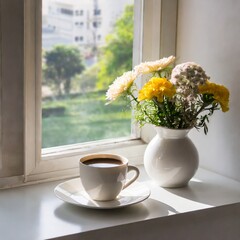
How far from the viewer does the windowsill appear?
3.73 ft

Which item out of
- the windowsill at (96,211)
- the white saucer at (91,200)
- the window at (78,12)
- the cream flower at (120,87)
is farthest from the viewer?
the window at (78,12)

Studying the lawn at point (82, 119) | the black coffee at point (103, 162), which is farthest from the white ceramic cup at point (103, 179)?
the lawn at point (82, 119)

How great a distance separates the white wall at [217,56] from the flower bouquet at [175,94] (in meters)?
0.08

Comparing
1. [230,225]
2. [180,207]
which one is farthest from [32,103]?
[230,225]

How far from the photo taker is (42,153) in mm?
1450

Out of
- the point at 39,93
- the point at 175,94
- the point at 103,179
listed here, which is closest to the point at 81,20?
the point at 39,93

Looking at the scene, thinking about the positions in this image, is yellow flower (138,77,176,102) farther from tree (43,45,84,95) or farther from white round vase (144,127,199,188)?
tree (43,45,84,95)

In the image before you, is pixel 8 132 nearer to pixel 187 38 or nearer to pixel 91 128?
pixel 91 128

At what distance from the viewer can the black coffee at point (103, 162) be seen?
49.5 inches

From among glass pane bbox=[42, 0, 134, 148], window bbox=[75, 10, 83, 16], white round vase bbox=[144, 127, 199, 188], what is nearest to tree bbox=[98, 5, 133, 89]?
glass pane bbox=[42, 0, 134, 148]

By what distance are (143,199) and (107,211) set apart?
0.28 feet

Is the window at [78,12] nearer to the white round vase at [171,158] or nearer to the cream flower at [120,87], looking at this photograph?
the cream flower at [120,87]

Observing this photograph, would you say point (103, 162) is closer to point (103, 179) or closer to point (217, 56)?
point (103, 179)

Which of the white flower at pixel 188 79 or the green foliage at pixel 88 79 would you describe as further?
the green foliage at pixel 88 79
